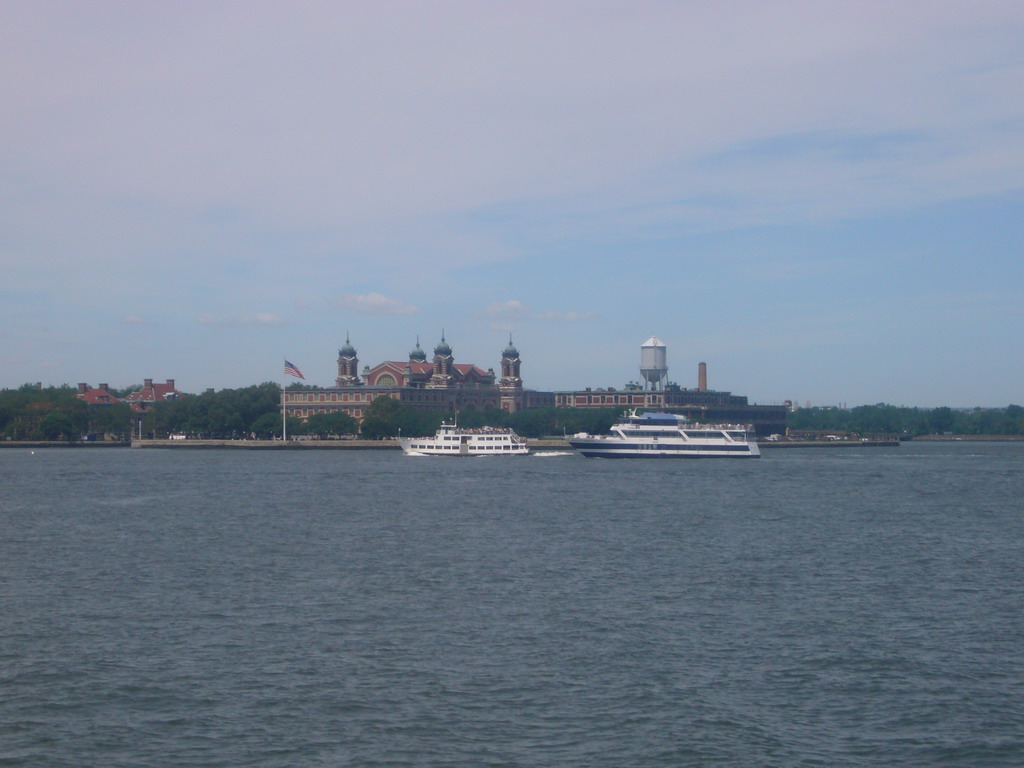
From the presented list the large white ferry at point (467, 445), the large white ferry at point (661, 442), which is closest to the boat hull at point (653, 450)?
the large white ferry at point (661, 442)

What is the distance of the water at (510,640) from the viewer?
24328mm

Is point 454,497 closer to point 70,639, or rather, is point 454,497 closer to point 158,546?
point 158,546

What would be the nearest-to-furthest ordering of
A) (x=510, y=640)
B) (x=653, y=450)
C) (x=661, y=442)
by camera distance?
(x=510, y=640) < (x=653, y=450) < (x=661, y=442)

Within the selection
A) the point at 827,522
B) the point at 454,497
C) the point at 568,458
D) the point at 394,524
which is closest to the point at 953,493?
the point at 827,522

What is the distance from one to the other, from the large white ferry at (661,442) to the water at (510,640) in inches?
3064

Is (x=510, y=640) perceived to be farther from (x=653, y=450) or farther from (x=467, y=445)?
(x=467, y=445)

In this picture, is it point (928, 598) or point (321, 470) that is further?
point (321, 470)

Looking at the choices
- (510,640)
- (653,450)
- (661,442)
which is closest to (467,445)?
(653,450)

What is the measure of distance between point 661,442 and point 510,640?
11552 cm

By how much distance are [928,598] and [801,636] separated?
8512 millimetres

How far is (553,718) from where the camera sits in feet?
84.2

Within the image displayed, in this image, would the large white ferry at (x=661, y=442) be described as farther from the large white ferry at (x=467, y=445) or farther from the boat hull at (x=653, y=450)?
the large white ferry at (x=467, y=445)

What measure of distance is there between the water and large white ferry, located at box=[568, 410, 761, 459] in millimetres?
77813

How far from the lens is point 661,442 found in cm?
14675
